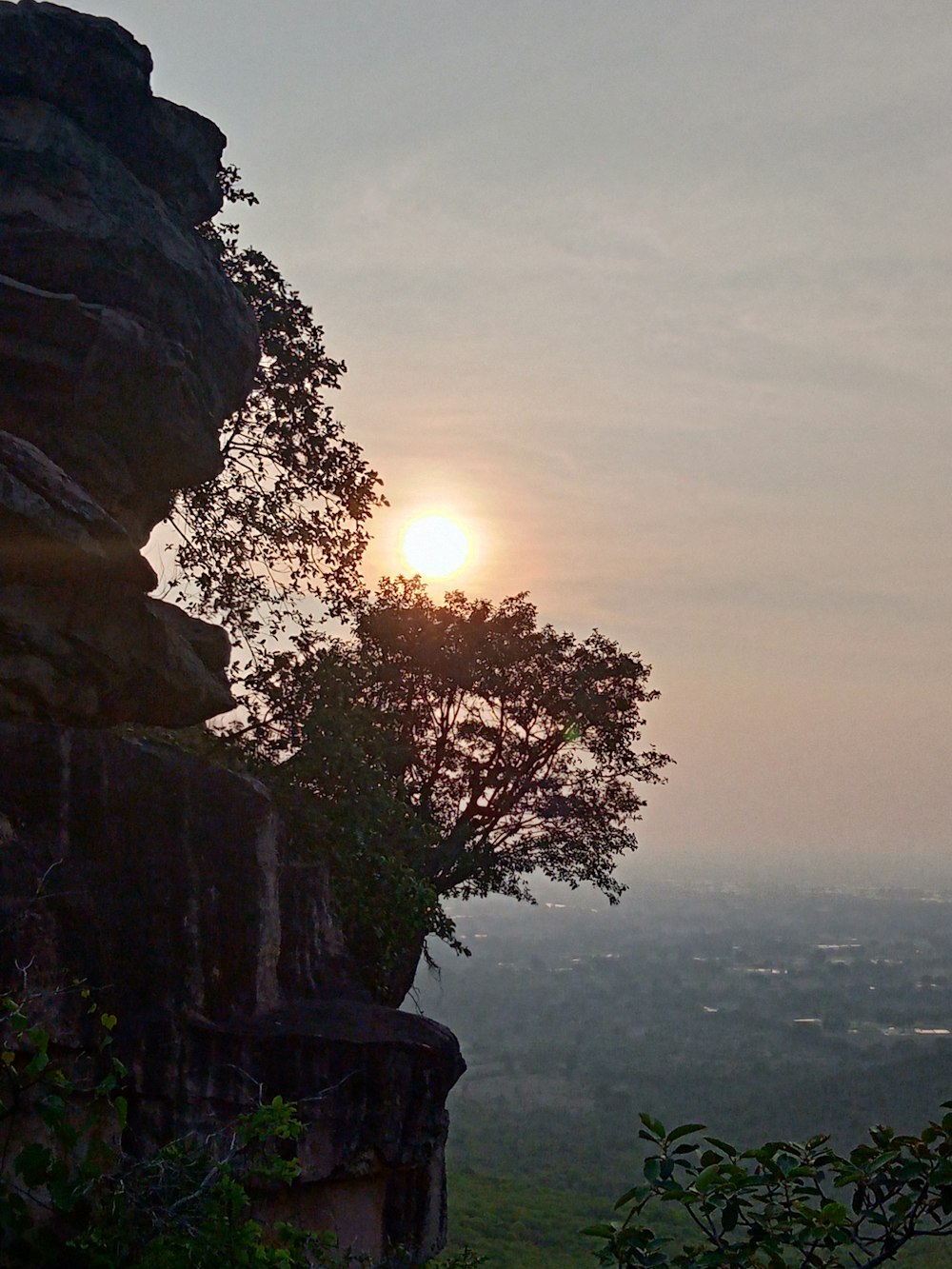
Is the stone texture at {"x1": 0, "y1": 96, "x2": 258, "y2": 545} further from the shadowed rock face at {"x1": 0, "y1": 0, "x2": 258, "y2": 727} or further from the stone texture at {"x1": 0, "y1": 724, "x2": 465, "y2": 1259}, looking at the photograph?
the stone texture at {"x1": 0, "y1": 724, "x2": 465, "y2": 1259}

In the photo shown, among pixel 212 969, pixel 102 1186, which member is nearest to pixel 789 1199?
pixel 102 1186

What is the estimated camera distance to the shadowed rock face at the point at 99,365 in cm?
1360

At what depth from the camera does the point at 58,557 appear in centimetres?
1348

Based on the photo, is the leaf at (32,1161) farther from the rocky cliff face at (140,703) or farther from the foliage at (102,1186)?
Answer: the rocky cliff face at (140,703)

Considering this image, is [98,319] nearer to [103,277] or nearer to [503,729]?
[103,277]

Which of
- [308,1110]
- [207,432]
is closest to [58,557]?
[207,432]

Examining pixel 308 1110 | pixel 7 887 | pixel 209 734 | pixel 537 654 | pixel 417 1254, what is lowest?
pixel 417 1254

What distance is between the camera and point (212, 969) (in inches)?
535

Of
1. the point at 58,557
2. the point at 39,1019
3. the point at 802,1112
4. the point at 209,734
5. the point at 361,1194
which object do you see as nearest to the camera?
the point at 39,1019

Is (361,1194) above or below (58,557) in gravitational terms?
below

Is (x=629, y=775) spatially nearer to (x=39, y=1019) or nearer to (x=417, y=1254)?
(x=417, y=1254)

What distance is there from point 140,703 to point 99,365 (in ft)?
15.9

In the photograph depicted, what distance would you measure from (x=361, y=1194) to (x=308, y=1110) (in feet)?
6.18

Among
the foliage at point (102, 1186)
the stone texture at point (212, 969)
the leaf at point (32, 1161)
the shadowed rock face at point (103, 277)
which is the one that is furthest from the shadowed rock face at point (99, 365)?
the leaf at point (32, 1161)
